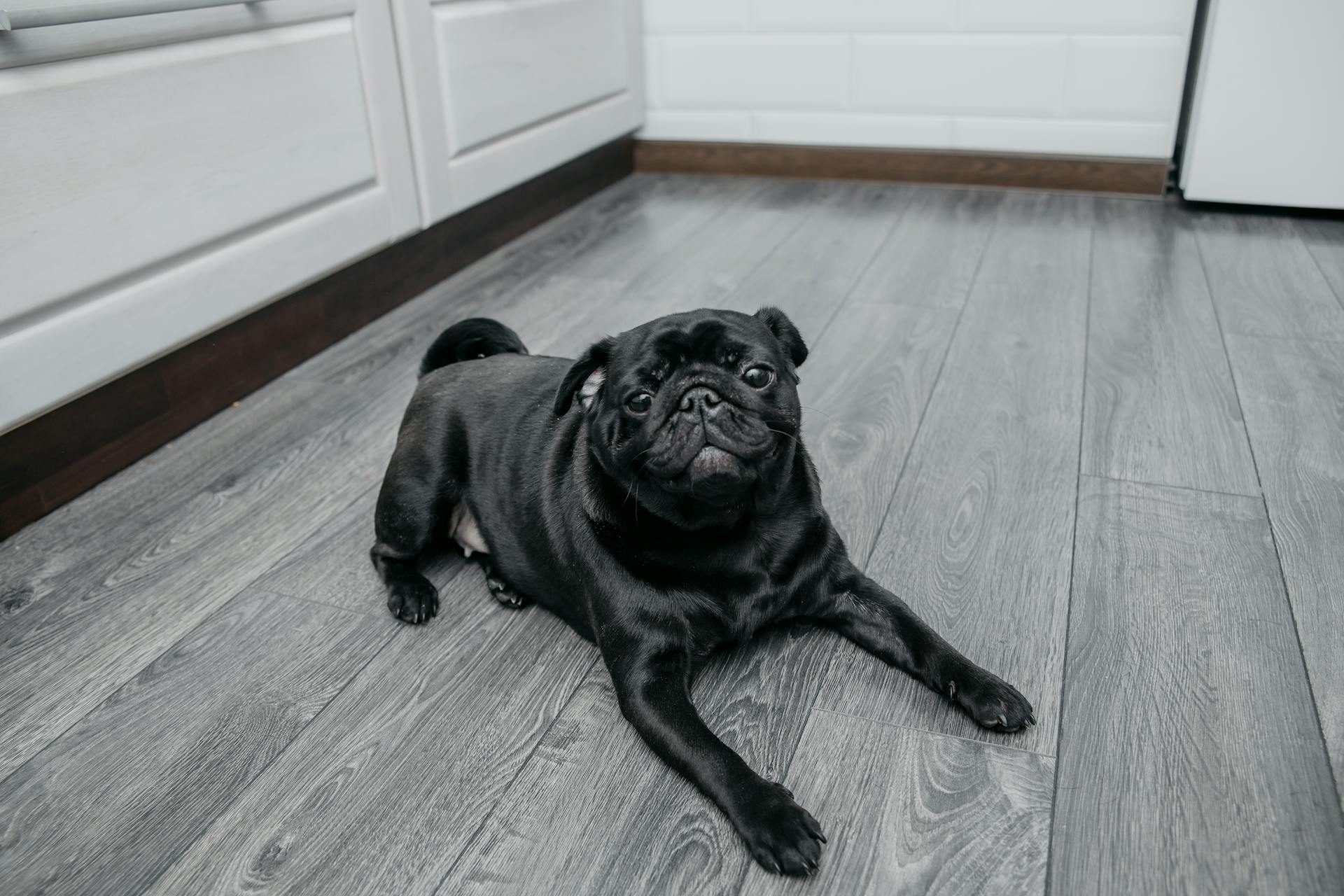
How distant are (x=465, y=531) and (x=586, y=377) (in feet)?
1.42

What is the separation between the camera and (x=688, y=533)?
1.30 meters

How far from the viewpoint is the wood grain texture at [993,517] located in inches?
52.6

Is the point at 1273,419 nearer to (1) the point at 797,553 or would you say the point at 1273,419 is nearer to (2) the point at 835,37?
(1) the point at 797,553

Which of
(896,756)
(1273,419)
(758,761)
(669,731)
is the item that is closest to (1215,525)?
(1273,419)

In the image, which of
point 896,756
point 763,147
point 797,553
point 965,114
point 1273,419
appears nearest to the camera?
point 896,756

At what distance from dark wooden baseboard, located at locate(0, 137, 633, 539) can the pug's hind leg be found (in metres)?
0.87

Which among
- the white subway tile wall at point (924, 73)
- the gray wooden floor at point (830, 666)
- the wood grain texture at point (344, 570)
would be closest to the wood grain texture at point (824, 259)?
the gray wooden floor at point (830, 666)

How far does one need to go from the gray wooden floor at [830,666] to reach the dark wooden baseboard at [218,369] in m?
0.05

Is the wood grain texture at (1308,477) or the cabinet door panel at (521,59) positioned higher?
the cabinet door panel at (521,59)

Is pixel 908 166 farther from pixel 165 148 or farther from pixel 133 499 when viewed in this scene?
pixel 133 499

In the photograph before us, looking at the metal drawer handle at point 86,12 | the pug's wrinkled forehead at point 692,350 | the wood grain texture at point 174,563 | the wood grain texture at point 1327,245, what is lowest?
the wood grain texture at point 1327,245

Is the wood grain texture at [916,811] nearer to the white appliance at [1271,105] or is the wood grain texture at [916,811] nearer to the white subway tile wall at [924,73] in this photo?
the white appliance at [1271,105]

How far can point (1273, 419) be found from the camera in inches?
78.7

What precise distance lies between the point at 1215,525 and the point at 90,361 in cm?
192
